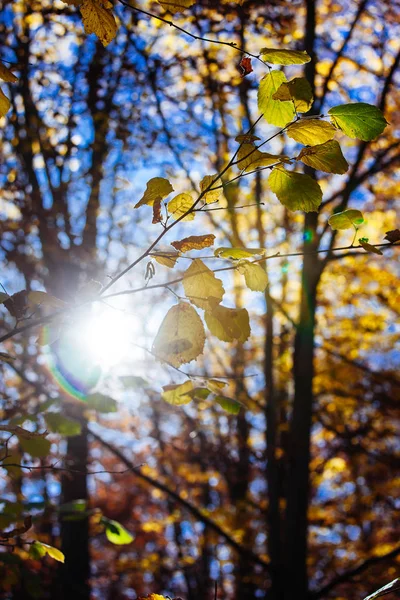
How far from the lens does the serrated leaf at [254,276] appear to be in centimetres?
100

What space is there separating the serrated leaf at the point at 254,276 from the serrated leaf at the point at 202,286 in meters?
0.07

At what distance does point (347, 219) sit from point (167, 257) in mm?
400

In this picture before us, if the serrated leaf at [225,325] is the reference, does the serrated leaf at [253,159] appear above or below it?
above

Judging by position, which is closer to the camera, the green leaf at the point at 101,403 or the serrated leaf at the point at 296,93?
the serrated leaf at the point at 296,93

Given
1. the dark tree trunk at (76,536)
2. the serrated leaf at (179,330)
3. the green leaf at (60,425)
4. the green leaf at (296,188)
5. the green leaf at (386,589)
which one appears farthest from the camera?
the dark tree trunk at (76,536)

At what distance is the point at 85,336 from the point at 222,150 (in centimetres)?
361

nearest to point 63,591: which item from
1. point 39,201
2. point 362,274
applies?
point 39,201

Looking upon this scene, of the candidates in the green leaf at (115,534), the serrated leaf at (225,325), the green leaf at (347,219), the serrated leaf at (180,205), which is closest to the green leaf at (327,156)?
the green leaf at (347,219)

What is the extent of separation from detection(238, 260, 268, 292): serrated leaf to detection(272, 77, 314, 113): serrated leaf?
34 centimetres

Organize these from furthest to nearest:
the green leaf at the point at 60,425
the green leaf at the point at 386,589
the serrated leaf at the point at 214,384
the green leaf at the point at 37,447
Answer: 1. the green leaf at the point at 60,425
2. the green leaf at the point at 37,447
3. the serrated leaf at the point at 214,384
4. the green leaf at the point at 386,589

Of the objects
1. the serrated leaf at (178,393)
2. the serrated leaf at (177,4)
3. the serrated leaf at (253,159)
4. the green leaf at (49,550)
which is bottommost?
the green leaf at (49,550)

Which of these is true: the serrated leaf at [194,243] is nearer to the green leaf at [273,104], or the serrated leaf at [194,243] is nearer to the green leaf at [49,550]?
the green leaf at [273,104]

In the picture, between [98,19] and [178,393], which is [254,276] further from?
[98,19]

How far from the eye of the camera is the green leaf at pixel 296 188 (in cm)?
90
